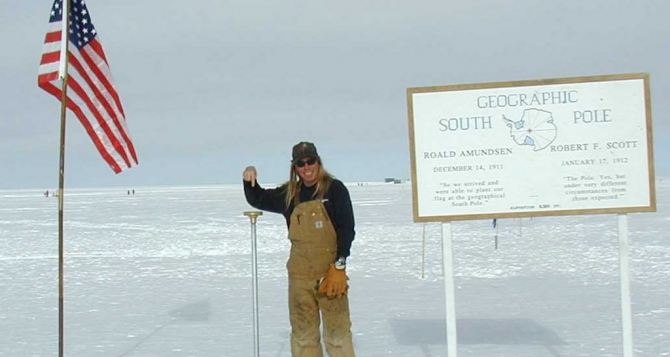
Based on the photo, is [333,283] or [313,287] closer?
[333,283]

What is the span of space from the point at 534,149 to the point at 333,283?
69.8 inches

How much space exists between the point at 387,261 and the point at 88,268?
233 inches

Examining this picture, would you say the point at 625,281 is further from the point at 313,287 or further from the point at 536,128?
the point at 313,287

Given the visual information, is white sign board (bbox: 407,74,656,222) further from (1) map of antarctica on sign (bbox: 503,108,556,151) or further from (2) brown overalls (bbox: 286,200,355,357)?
(2) brown overalls (bbox: 286,200,355,357)

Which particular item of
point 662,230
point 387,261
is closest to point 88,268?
point 387,261

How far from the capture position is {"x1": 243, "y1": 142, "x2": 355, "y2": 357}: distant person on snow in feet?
→ 14.9

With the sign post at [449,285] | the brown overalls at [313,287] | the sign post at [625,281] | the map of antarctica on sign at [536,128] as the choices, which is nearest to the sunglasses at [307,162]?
the brown overalls at [313,287]

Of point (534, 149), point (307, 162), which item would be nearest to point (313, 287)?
point (307, 162)

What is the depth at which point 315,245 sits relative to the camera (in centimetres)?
462

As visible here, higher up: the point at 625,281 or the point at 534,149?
the point at 534,149

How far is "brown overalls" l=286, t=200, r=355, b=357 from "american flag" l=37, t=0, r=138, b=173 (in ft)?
5.94

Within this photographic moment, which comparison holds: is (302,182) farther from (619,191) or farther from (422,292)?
(422,292)

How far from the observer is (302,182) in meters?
4.75

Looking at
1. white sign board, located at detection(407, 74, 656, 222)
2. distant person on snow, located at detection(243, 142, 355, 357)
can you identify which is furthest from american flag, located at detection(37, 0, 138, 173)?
white sign board, located at detection(407, 74, 656, 222)
